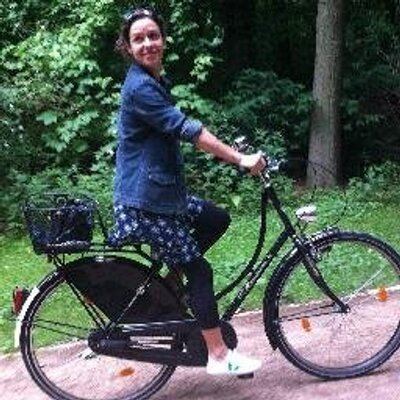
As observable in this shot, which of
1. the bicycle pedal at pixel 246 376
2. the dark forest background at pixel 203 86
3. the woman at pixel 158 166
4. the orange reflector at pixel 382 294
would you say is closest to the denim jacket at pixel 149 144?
the woman at pixel 158 166

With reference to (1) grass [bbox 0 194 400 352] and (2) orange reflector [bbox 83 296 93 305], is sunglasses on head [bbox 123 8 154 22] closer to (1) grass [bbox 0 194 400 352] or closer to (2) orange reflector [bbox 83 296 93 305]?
(2) orange reflector [bbox 83 296 93 305]

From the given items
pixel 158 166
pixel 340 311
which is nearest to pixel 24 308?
pixel 158 166

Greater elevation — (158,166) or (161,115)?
(161,115)

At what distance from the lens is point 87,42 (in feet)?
36.6

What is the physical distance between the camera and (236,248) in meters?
7.53

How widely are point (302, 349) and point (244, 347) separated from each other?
471 mm

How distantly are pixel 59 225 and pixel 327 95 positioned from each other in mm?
7490

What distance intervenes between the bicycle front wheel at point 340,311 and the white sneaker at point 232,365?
10.0 inches

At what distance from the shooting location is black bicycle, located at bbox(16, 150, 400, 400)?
4.32 meters

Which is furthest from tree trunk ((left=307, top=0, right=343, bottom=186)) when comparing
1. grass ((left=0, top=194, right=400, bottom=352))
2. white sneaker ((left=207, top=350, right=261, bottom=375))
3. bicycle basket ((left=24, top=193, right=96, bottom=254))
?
bicycle basket ((left=24, top=193, right=96, bottom=254))

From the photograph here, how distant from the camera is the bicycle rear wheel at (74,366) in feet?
14.4

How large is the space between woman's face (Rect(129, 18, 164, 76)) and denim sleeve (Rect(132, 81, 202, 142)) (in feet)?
0.51

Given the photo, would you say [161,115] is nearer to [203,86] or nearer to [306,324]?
[306,324]

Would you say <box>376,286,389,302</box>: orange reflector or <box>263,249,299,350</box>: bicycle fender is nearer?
<box>263,249,299,350</box>: bicycle fender
